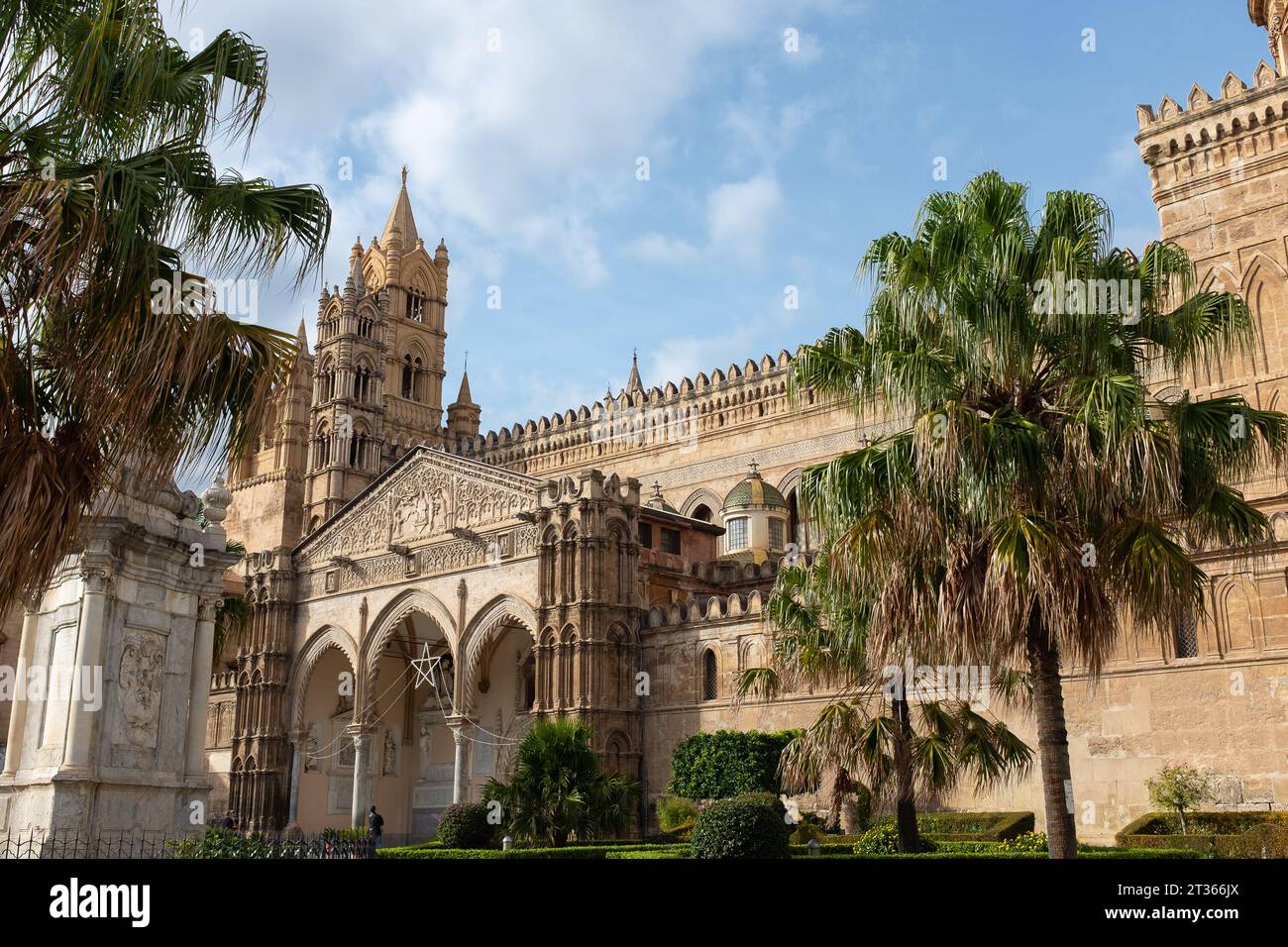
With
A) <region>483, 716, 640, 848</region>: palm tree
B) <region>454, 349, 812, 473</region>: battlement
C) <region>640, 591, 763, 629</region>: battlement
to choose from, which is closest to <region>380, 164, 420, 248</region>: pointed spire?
<region>454, 349, 812, 473</region>: battlement

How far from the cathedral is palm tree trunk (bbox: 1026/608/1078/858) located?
13.6m

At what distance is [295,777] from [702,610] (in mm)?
16162

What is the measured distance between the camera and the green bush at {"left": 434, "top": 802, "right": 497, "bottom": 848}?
27.0 metres

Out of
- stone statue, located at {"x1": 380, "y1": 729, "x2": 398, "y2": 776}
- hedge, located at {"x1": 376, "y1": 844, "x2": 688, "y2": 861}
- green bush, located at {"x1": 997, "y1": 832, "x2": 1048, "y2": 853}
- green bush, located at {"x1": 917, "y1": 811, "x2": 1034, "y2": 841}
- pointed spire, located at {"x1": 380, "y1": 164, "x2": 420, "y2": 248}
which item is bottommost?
hedge, located at {"x1": 376, "y1": 844, "x2": 688, "y2": 861}

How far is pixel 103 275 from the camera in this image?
7.67m

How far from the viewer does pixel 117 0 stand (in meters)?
8.16

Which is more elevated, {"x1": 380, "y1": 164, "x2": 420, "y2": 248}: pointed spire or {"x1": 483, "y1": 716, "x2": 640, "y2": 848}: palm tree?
{"x1": 380, "y1": 164, "x2": 420, "y2": 248}: pointed spire

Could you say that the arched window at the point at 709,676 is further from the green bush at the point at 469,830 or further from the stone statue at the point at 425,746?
the stone statue at the point at 425,746

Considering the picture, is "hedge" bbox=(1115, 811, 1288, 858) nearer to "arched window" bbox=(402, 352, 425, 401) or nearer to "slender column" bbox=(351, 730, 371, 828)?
"slender column" bbox=(351, 730, 371, 828)

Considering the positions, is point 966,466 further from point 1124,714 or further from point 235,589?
point 235,589

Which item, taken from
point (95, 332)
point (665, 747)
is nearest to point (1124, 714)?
point (665, 747)

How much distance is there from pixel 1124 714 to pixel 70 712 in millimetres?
21078

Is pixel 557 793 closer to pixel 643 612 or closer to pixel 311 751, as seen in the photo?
pixel 643 612
